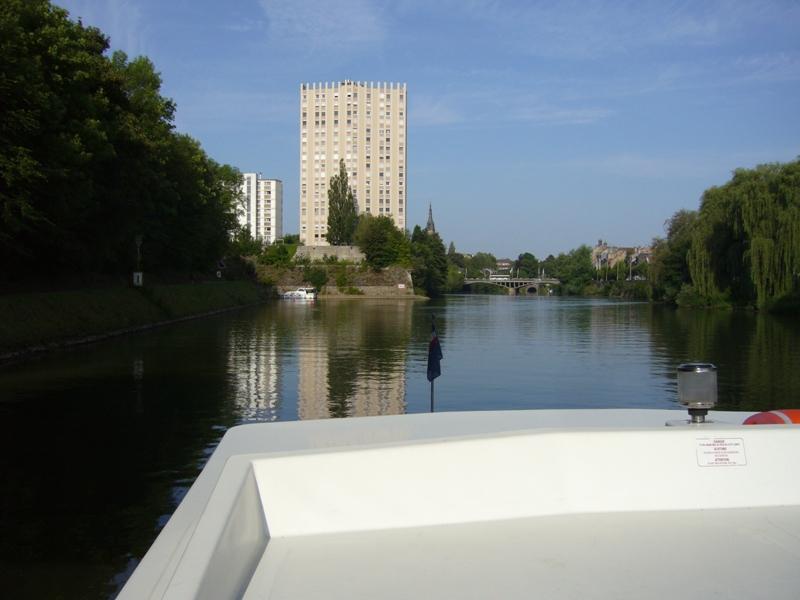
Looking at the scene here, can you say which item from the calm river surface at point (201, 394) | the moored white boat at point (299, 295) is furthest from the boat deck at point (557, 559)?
the moored white boat at point (299, 295)

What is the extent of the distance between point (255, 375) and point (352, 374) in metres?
2.11

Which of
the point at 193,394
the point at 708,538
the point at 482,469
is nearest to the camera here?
the point at 708,538

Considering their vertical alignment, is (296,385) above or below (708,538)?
below

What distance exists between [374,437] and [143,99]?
35.6 m

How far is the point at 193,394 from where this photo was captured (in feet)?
44.6

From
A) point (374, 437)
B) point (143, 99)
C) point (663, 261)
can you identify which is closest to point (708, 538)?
point (374, 437)

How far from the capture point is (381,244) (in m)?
90.6

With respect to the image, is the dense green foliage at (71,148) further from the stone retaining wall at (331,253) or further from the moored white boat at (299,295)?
the stone retaining wall at (331,253)

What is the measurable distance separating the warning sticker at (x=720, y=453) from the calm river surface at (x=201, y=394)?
3.75 meters

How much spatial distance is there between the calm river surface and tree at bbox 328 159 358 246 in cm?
7087

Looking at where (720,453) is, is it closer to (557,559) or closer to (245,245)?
(557,559)

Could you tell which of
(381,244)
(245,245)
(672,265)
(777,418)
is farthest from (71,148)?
(381,244)

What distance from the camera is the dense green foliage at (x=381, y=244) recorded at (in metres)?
90.2

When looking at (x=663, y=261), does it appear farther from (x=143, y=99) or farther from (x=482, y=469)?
(x=482, y=469)
